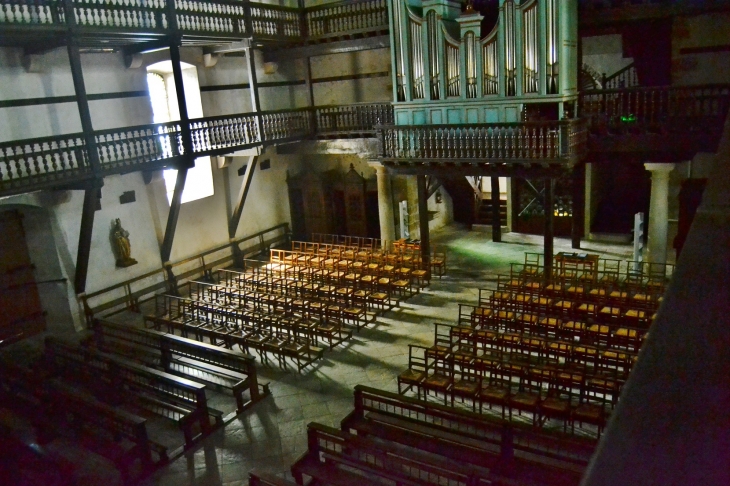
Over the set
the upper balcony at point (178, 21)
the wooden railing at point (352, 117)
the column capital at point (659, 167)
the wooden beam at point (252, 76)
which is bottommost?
the column capital at point (659, 167)

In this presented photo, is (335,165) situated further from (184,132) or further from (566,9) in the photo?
(566,9)

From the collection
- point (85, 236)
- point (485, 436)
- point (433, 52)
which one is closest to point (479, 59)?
point (433, 52)

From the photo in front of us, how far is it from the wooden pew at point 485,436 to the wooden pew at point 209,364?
232 cm

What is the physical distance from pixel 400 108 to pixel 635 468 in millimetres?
14487

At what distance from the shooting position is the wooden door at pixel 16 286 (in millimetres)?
12867

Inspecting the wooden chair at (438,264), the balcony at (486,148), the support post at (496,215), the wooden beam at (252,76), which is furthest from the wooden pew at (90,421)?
the support post at (496,215)

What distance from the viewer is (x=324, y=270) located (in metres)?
15.4

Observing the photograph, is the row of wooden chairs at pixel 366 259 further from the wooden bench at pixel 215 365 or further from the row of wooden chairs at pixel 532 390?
the row of wooden chairs at pixel 532 390

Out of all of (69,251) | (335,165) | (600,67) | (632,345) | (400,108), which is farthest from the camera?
(335,165)

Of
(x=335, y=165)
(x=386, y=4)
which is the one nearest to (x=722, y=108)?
(x=386, y=4)

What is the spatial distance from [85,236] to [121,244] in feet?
5.55

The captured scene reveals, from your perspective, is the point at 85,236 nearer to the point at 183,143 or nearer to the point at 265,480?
the point at 183,143

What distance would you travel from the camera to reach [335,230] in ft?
66.1

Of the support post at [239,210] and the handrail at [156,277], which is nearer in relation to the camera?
the handrail at [156,277]
